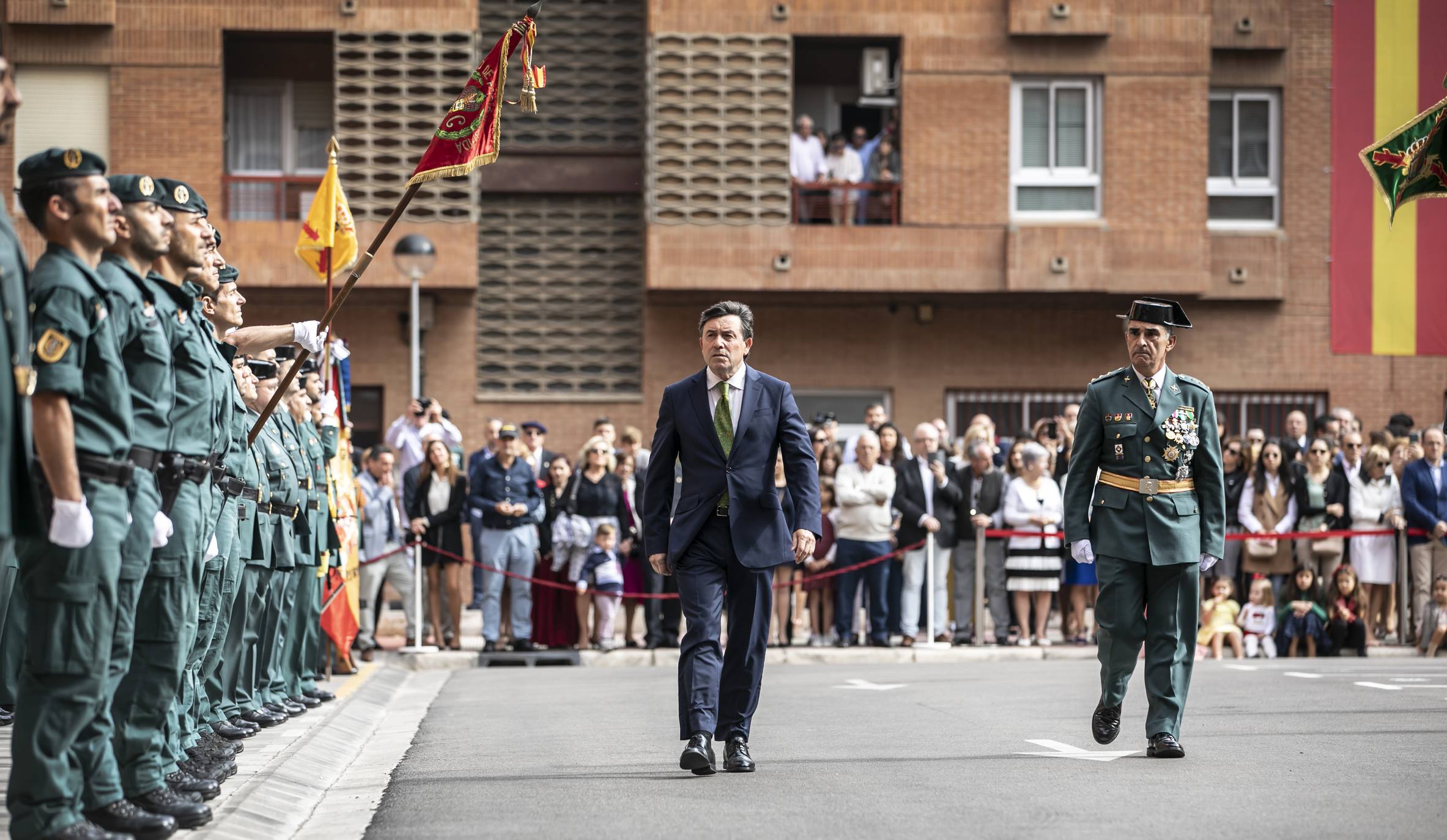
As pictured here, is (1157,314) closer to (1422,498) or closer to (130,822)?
(130,822)

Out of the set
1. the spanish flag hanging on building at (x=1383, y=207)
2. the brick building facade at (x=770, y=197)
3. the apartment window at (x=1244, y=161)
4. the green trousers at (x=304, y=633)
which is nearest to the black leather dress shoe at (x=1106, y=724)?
the green trousers at (x=304, y=633)

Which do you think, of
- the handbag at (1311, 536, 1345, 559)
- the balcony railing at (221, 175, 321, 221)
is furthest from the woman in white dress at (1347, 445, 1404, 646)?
the balcony railing at (221, 175, 321, 221)

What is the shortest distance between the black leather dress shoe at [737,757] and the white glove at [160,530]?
294 centimetres

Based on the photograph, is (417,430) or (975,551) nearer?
(975,551)

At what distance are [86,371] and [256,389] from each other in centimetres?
475

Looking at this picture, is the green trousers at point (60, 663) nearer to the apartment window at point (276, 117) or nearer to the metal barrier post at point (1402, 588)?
the metal barrier post at point (1402, 588)

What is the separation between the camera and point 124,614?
22.7 ft

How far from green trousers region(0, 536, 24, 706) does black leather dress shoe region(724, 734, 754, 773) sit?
371 cm

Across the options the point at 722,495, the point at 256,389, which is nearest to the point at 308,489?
the point at 256,389

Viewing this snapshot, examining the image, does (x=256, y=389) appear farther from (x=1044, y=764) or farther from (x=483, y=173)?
(x=483, y=173)

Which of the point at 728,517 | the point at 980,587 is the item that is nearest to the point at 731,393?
the point at 728,517

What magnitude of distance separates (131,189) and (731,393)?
3.16m

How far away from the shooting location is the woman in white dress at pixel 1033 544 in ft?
64.3

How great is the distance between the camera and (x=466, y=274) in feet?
85.2
